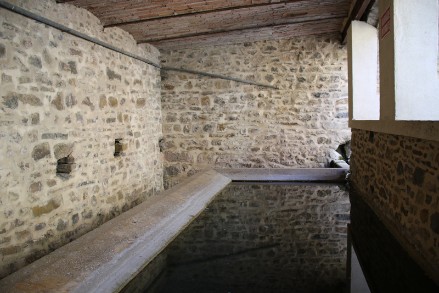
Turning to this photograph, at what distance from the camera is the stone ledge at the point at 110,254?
5.91ft

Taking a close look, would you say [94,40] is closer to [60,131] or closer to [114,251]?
[60,131]

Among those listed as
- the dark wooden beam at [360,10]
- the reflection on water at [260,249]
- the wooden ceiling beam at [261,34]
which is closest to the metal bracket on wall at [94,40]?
the wooden ceiling beam at [261,34]

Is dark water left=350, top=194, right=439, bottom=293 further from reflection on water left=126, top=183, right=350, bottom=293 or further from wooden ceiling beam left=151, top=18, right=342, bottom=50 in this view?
wooden ceiling beam left=151, top=18, right=342, bottom=50

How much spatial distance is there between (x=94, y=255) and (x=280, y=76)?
460 centimetres

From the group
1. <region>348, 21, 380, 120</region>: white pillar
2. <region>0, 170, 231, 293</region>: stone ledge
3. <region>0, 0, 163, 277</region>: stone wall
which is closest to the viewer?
<region>0, 170, 231, 293</region>: stone ledge

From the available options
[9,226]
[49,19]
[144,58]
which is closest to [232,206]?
[9,226]

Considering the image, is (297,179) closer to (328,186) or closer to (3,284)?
(328,186)

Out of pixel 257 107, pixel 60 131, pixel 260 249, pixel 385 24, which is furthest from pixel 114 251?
pixel 257 107

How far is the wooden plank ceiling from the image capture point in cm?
381

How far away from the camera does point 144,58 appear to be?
17.5 feet

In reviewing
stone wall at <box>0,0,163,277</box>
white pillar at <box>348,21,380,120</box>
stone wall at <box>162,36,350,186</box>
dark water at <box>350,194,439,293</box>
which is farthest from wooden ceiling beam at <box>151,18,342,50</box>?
dark water at <box>350,194,439,293</box>

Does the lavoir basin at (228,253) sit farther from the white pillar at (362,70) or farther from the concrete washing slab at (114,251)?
the white pillar at (362,70)

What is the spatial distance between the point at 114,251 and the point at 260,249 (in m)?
1.03

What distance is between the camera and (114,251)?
7.11 ft
